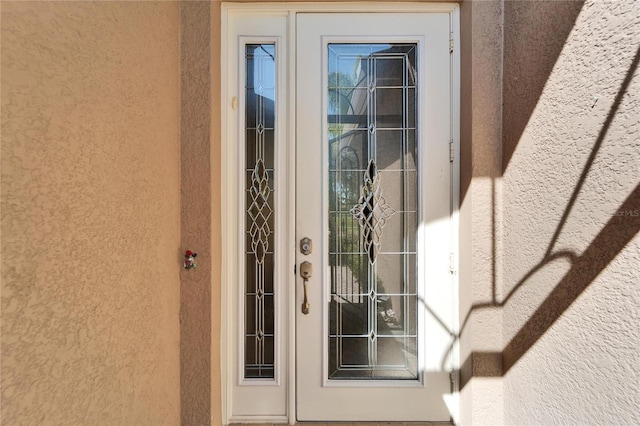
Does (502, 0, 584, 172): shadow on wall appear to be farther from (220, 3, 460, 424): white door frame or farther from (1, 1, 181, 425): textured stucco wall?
(1, 1, 181, 425): textured stucco wall

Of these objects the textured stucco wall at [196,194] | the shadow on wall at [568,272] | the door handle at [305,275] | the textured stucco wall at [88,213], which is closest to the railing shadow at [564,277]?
the shadow on wall at [568,272]

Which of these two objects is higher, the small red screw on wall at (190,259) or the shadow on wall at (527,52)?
the shadow on wall at (527,52)

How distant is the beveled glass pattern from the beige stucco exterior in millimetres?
194

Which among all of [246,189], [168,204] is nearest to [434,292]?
[246,189]

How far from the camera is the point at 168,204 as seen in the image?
5.41ft

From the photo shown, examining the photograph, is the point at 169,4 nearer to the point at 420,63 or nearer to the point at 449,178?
the point at 420,63

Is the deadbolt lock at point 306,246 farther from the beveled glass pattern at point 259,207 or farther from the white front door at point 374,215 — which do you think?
the beveled glass pattern at point 259,207

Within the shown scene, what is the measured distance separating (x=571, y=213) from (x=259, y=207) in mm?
1632

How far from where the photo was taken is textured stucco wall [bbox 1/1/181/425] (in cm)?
89

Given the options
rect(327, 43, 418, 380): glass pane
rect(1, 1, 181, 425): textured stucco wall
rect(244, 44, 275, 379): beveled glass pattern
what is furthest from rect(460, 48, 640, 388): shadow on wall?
rect(1, 1, 181, 425): textured stucco wall

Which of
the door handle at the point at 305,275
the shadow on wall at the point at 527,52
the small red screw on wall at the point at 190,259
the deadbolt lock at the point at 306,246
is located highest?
the shadow on wall at the point at 527,52

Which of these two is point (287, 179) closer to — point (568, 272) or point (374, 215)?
point (374, 215)

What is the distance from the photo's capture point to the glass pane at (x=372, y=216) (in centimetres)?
197

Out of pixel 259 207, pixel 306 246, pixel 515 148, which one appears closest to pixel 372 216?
pixel 306 246
